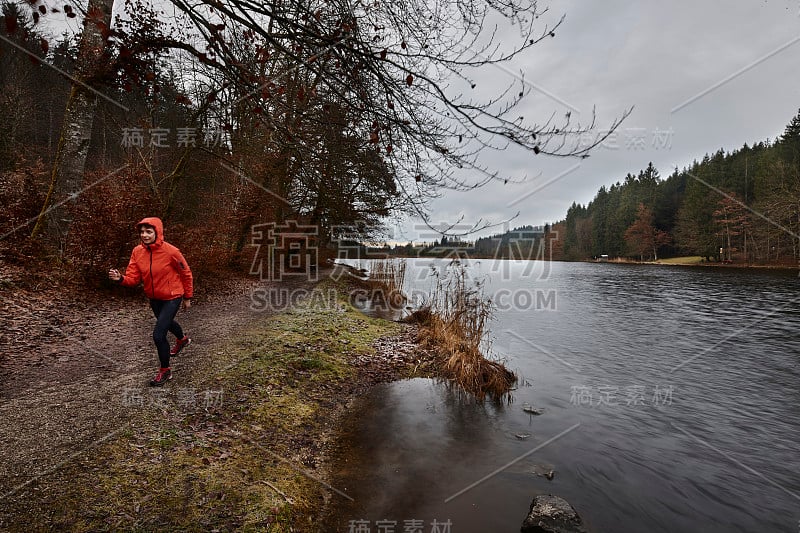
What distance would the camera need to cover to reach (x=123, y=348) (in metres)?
6.59

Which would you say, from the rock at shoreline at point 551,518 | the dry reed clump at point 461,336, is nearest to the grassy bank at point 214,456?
the dry reed clump at point 461,336

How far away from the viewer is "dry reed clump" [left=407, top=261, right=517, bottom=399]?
7.45 metres

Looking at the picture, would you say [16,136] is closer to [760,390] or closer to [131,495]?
[131,495]

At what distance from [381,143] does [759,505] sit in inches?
249

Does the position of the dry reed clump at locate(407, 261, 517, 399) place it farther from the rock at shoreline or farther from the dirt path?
the dirt path

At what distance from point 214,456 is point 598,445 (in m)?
5.36

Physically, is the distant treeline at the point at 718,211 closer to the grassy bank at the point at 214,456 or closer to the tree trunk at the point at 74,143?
the grassy bank at the point at 214,456

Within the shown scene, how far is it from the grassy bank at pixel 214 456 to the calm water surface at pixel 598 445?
514mm

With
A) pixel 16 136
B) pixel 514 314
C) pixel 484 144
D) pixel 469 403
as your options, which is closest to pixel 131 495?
pixel 484 144

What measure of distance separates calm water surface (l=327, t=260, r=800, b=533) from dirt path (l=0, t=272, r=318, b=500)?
268cm

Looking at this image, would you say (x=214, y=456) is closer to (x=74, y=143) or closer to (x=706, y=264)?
(x=74, y=143)

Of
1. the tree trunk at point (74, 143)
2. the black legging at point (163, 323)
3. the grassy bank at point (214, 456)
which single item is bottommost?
the grassy bank at point (214, 456)

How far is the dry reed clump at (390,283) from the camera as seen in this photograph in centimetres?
1717

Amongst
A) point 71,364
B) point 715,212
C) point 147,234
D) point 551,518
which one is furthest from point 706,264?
point 71,364
